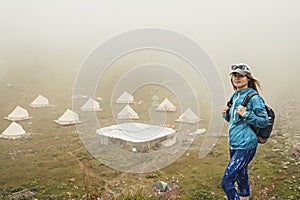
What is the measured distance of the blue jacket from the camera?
10.3 feet

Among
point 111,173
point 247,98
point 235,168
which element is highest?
point 247,98

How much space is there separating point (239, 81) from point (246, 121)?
19.5 inches

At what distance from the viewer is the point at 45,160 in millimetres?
8875

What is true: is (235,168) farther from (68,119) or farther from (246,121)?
(68,119)

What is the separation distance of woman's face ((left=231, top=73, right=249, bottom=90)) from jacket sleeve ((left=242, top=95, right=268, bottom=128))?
278 millimetres

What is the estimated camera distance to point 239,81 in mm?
3414

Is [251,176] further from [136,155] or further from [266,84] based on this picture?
[266,84]

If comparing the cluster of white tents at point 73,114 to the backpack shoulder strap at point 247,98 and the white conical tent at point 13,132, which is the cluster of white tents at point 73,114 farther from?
the backpack shoulder strap at point 247,98

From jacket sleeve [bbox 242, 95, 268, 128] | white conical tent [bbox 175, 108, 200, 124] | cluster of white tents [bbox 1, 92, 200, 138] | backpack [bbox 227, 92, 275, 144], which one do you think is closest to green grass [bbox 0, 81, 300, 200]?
cluster of white tents [bbox 1, 92, 200, 138]

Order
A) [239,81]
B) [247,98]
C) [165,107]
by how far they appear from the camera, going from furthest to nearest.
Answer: [165,107] < [239,81] < [247,98]

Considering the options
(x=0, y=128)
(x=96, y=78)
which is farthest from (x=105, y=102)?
(x=96, y=78)

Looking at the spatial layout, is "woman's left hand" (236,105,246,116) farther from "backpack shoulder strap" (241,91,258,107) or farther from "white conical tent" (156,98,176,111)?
"white conical tent" (156,98,176,111)

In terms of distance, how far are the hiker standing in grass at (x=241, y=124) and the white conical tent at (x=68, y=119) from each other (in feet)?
34.3

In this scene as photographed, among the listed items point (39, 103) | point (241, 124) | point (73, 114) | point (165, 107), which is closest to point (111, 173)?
point (241, 124)
